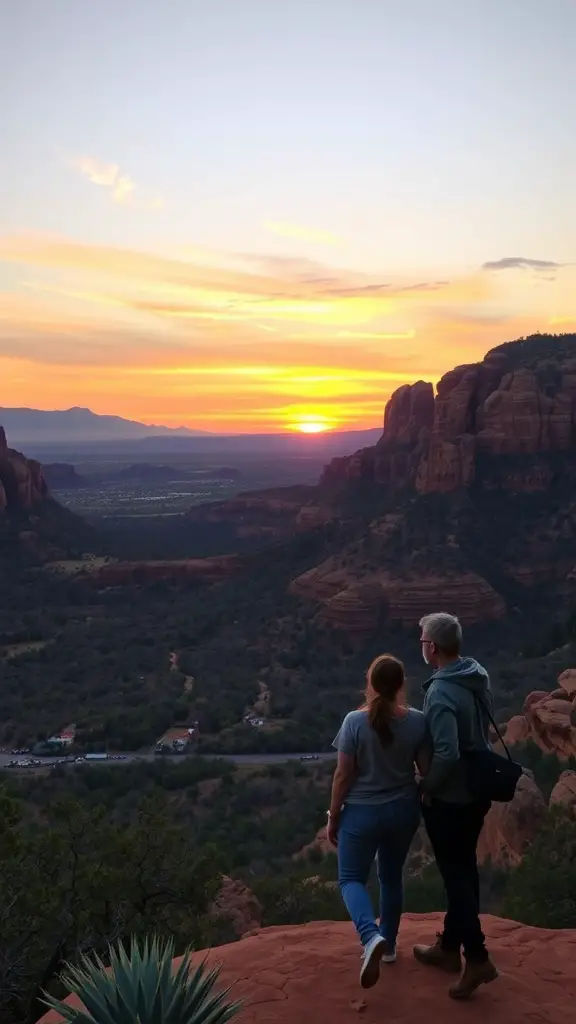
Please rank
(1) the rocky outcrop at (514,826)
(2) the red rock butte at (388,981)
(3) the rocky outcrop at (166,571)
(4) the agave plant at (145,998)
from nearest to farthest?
(4) the agave plant at (145,998)
(2) the red rock butte at (388,981)
(1) the rocky outcrop at (514,826)
(3) the rocky outcrop at (166,571)

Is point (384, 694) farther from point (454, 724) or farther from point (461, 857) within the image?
point (461, 857)

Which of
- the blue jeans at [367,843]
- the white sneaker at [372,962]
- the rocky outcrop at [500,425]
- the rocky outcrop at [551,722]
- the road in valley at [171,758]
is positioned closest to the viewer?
the white sneaker at [372,962]

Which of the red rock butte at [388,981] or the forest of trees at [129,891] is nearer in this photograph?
the red rock butte at [388,981]

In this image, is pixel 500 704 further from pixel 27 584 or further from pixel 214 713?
pixel 27 584

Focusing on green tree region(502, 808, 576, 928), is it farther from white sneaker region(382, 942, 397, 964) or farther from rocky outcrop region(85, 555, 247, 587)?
rocky outcrop region(85, 555, 247, 587)

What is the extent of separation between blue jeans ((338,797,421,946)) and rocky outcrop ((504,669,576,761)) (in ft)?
39.1

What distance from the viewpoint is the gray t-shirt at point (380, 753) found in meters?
4.93

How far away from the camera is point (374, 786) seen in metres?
4.95

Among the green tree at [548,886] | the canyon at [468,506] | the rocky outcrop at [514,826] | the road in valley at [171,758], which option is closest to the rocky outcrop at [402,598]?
the canyon at [468,506]

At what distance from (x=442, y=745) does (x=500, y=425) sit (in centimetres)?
4699

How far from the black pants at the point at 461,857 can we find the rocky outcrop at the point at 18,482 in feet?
218

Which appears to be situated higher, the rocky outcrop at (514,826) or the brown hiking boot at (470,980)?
the brown hiking boot at (470,980)

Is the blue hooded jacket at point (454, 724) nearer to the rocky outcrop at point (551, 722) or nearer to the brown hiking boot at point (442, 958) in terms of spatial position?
the brown hiking boot at point (442, 958)

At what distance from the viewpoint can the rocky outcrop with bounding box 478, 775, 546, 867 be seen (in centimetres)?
1284
